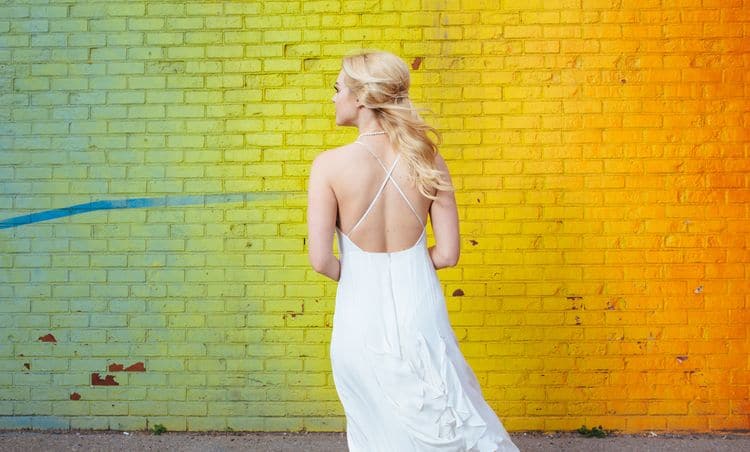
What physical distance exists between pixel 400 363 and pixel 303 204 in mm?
2245

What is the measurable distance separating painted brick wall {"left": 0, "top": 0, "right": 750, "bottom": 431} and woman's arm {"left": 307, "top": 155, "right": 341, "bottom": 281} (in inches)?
78.2

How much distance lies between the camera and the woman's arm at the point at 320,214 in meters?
2.79

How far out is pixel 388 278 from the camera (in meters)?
2.85

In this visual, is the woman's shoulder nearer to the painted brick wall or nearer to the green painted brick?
the painted brick wall

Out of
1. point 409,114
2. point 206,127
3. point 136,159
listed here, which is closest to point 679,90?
point 409,114

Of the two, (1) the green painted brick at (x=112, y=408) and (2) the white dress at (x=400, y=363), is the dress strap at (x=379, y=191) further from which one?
(1) the green painted brick at (x=112, y=408)

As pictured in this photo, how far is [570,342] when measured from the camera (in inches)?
189

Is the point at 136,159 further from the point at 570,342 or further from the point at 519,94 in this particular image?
the point at 570,342

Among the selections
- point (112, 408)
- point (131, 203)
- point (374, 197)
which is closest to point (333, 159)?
point (374, 197)

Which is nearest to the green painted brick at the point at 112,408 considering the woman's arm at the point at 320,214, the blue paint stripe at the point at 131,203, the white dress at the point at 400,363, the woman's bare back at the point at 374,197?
the blue paint stripe at the point at 131,203

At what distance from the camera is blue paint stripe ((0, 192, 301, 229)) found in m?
4.84

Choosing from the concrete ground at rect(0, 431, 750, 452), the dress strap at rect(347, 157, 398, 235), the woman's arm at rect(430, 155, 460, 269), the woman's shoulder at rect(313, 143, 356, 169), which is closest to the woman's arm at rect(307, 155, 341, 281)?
the woman's shoulder at rect(313, 143, 356, 169)

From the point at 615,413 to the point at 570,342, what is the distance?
531mm

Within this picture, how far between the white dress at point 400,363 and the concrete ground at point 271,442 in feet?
6.21
